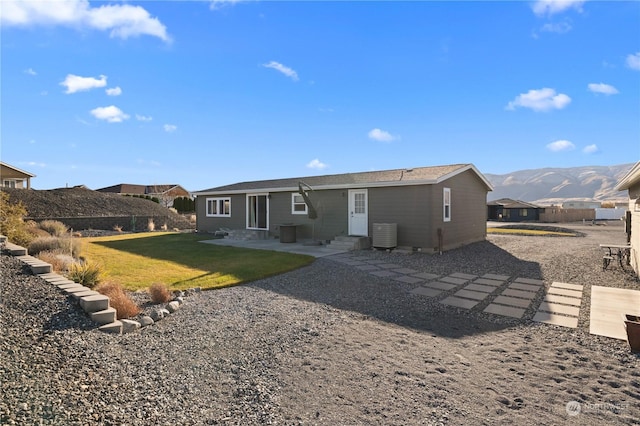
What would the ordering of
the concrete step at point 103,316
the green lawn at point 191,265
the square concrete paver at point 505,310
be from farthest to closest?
1. the green lawn at point 191,265
2. the square concrete paver at point 505,310
3. the concrete step at point 103,316

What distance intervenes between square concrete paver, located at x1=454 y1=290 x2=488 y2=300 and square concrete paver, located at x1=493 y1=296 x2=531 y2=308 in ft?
0.88

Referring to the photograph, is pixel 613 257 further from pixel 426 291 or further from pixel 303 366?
pixel 303 366

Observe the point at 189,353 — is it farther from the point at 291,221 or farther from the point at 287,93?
the point at 287,93

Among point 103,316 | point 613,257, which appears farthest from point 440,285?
point 613,257

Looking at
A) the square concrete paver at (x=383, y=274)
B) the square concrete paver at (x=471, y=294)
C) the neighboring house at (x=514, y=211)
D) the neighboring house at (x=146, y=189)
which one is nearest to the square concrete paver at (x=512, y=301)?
the square concrete paver at (x=471, y=294)

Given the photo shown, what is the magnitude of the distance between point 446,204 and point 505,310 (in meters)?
7.77

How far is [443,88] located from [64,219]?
22.8 metres

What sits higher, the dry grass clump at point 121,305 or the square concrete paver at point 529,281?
the dry grass clump at point 121,305

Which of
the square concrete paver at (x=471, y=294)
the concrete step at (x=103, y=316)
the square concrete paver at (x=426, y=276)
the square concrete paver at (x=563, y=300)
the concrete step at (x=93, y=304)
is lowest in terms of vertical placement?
the square concrete paver at (x=563, y=300)

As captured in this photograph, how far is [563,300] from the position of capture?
6.21 m

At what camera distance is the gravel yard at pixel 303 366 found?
99.9 inches

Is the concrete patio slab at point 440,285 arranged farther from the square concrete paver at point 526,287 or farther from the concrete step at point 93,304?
the concrete step at point 93,304

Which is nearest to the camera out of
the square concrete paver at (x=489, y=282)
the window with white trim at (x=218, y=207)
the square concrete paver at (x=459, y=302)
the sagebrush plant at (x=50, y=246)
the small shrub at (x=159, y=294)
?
the small shrub at (x=159, y=294)

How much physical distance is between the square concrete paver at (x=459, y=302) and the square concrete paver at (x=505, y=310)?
268 millimetres
